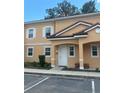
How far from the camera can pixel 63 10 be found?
108 feet

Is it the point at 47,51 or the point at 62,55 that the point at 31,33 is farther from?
the point at 62,55

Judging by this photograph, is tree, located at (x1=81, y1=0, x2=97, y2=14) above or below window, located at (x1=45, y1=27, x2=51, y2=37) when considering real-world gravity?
above

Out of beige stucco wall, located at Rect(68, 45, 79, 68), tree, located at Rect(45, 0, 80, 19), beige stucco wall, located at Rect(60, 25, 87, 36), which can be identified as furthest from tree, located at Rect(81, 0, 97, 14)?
beige stucco wall, located at Rect(68, 45, 79, 68)

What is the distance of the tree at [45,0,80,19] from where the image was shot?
3161 cm

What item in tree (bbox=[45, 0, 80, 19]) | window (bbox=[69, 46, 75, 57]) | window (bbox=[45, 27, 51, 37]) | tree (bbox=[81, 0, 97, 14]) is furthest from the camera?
tree (bbox=[45, 0, 80, 19])

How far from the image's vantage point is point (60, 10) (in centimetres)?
3319

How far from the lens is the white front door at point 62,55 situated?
16245 mm

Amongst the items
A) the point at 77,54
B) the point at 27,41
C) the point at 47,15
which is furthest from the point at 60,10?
the point at 77,54

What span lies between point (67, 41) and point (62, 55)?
1.68 metres

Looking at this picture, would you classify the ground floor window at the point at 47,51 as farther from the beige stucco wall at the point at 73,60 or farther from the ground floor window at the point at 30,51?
the beige stucco wall at the point at 73,60

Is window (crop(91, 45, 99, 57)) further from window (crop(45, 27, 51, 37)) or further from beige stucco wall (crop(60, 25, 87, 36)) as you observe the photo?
window (crop(45, 27, 51, 37))

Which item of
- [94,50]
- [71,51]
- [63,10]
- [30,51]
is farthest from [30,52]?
[63,10]
